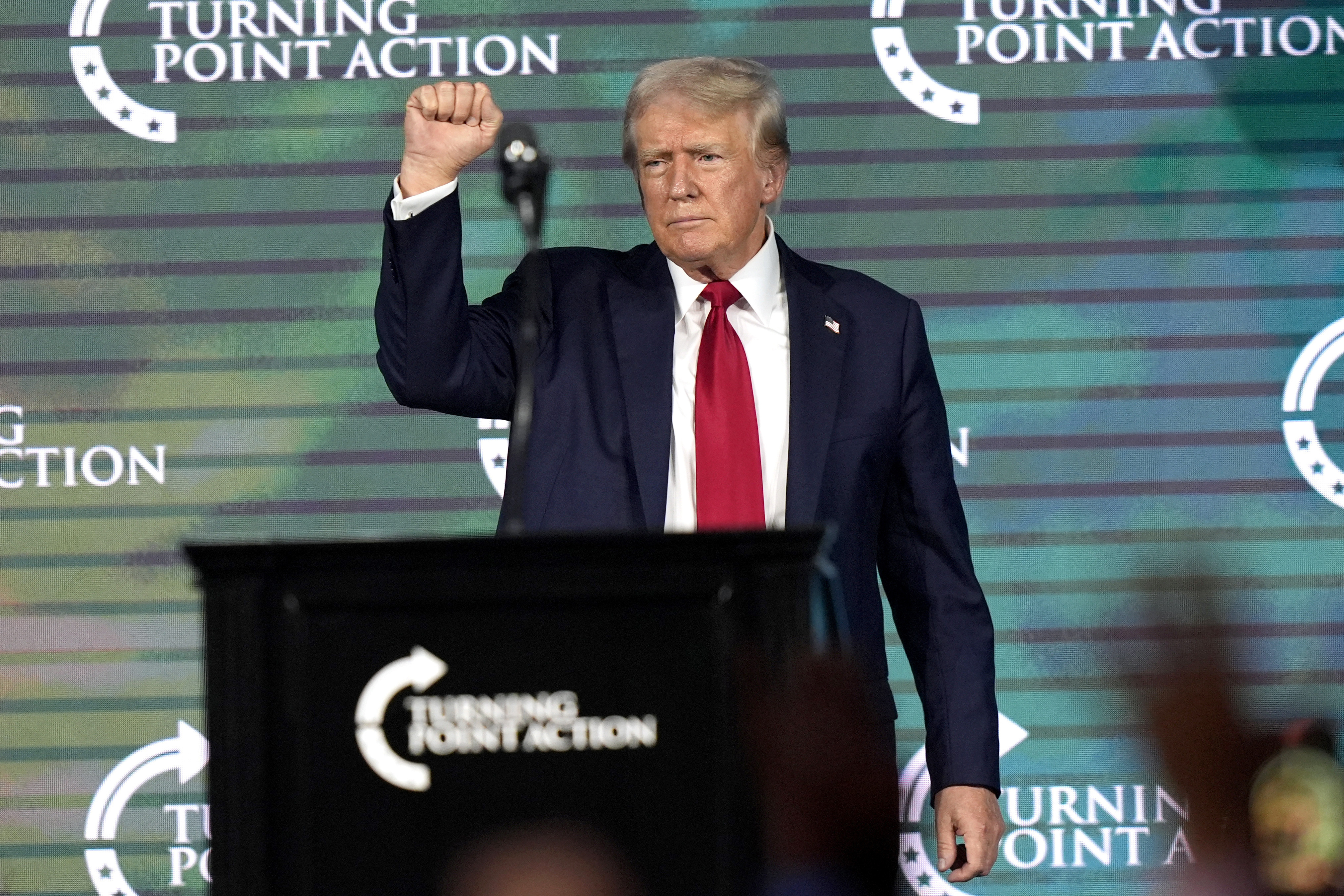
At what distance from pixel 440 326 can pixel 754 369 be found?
52cm

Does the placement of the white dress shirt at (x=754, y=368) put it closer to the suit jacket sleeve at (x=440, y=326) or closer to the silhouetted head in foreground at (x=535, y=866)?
the suit jacket sleeve at (x=440, y=326)

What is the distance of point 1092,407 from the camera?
143 inches

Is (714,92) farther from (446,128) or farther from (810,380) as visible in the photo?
(446,128)

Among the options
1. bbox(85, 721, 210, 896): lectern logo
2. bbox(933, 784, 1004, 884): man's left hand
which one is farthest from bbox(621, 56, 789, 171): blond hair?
bbox(85, 721, 210, 896): lectern logo

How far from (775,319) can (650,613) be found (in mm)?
1206

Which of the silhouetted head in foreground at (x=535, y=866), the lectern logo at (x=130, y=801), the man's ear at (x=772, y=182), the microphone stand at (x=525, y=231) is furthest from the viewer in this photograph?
the lectern logo at (x=130, y=801)

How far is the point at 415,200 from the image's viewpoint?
1.95 metres

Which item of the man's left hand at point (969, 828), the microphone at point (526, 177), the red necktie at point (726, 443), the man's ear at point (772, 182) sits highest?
the man's ear at point (772, 182)

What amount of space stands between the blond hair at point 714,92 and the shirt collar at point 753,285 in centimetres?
15

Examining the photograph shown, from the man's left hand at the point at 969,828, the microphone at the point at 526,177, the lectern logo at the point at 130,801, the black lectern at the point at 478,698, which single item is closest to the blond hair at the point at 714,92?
the microphone at the point at 526,177

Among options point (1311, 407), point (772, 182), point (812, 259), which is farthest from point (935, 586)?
point (1311, 407)

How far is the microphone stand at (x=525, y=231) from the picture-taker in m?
1.69

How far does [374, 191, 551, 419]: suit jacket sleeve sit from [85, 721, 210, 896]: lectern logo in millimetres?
1675

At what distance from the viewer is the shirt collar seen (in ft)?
8.01
